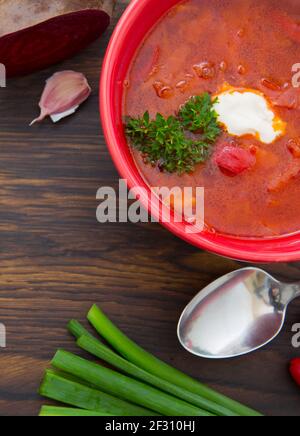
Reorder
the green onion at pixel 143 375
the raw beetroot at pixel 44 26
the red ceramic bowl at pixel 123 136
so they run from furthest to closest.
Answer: the green onion at pixel 143 375 < the raw beetroot at pixel 44 26 < the red ceramic bowl at pixel 123 136

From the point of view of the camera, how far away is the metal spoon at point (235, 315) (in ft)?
5.32

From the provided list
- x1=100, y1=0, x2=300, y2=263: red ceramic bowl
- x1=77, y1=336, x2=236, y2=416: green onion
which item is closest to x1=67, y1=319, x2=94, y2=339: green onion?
x1=77, y1=336, x2=236, y2=416: green onion

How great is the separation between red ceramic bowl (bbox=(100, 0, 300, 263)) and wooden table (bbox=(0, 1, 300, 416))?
29cm

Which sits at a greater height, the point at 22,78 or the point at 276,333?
the point at 22,78

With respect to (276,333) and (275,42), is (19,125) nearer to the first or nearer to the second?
(275,42)

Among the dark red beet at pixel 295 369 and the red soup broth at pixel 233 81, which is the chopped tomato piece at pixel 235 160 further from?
the dark red beet at pixel 295 369

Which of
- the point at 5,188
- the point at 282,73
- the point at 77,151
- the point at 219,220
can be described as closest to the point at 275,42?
the point at 282,73

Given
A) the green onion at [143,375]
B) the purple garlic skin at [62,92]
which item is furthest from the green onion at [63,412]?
the purple garlic skin at [62,92]

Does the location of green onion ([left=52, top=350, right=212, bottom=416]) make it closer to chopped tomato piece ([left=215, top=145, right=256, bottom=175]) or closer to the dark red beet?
the dark red beet

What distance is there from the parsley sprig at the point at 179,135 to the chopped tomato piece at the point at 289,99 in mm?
162
